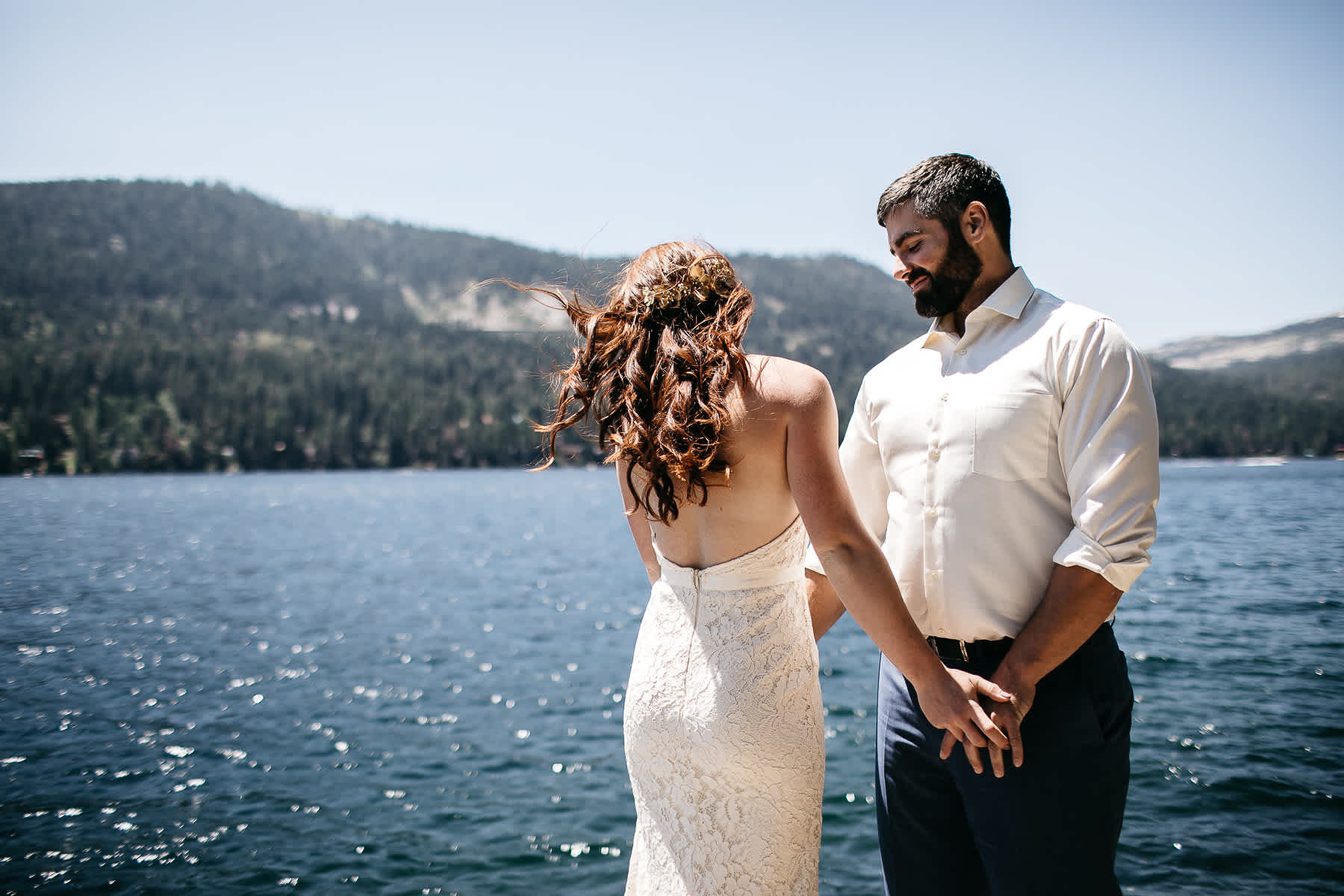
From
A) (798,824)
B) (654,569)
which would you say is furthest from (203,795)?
(798,824)

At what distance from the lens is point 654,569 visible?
10.9 ft

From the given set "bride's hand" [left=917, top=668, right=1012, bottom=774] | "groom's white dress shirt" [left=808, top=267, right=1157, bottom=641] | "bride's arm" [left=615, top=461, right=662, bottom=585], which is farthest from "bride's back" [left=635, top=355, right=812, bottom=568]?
"bride's hand" [left=917, top=668, right=1012, bottom=774]

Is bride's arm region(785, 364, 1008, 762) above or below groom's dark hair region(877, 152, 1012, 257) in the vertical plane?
below

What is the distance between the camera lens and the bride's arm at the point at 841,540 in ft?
7.80

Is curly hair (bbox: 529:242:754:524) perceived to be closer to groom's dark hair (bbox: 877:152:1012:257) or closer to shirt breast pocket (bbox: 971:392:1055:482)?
groom's dark hair (bbox: 877:152:1012:257)

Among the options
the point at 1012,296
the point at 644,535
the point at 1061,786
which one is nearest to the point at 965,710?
the point at 1061,786

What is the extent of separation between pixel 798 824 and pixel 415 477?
127m

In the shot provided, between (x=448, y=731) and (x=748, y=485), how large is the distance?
1099 cm

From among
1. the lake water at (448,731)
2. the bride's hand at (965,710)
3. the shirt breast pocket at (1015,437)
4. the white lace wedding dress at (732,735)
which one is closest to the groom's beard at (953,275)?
the shirt breast pocket at (1015,437)

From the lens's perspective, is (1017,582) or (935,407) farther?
(935,407)

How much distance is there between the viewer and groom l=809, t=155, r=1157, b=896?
7.16 ft

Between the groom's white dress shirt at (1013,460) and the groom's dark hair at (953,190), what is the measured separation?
0.21 meters

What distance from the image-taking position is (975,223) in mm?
2494

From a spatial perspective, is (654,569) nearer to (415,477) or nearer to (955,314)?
(955,314)
